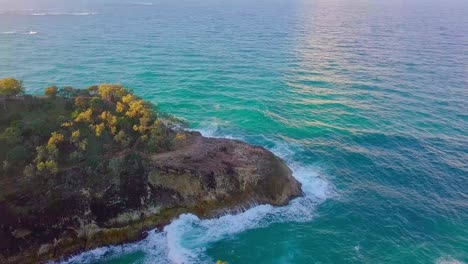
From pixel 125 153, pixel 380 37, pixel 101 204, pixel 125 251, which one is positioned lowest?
pixel 125 251

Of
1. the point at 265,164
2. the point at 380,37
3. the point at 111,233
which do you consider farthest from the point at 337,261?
the point at 380,37

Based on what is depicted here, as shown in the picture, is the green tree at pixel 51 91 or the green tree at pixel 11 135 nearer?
the green tree at pixel 11 135

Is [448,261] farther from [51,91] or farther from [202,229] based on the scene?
[51,91]

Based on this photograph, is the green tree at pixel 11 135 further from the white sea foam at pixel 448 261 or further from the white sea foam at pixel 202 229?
the white sea foam at pixel 448 261

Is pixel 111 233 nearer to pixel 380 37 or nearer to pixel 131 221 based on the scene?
pixel 131 221

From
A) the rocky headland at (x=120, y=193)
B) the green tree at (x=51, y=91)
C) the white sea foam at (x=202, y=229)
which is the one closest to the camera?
the rocky headland at (x=120, y=193)

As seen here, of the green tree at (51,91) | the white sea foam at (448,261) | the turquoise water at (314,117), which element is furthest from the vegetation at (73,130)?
the white sea foam at (448,261)
